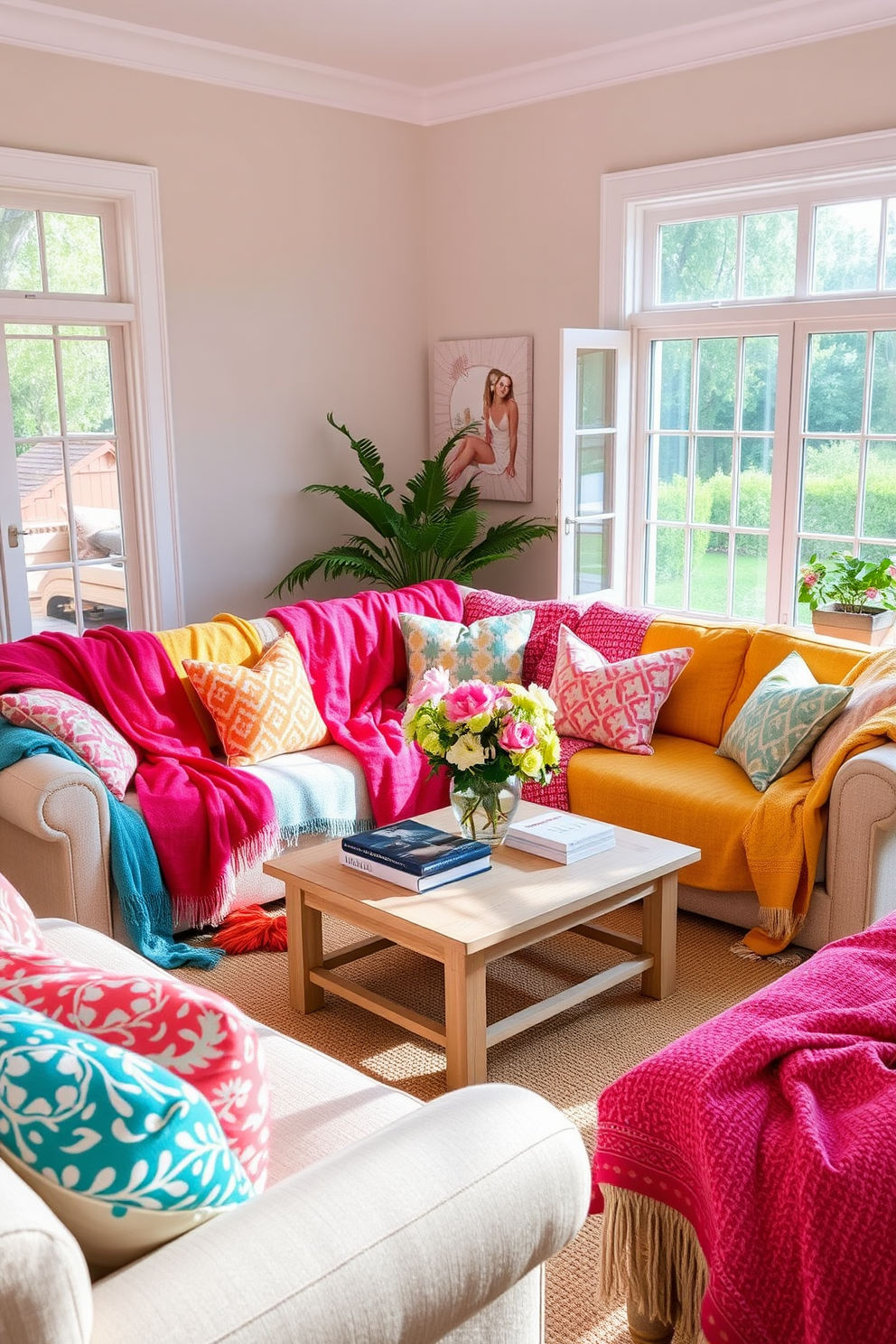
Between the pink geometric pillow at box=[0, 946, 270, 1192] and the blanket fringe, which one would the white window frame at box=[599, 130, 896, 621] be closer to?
the blanket fringe

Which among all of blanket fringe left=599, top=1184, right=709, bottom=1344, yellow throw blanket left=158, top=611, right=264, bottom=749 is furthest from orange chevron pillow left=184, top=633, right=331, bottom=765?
blanket fringe left=599, top=1184, right=709, bottom=1344

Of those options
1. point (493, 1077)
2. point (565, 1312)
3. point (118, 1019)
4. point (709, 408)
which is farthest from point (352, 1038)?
point (709, 408)

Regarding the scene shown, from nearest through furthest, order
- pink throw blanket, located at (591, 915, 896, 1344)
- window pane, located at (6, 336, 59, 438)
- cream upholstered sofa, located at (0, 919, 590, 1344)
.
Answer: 1. cream upholstered sofa, located at (0, 919, 590, 1344)
2. pink throw blanket, located at (591, 915, 896, 1344)
3. window pane, located at (6, 336, 59, 438)

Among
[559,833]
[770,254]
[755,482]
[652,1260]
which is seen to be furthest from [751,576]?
[652,1260]

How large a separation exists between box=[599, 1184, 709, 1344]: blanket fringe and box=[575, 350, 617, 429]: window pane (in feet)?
12.3

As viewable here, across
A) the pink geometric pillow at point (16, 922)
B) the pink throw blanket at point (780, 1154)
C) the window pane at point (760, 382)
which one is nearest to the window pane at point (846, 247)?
the window pane at point (760, 382)

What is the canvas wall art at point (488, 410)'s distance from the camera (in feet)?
18.5

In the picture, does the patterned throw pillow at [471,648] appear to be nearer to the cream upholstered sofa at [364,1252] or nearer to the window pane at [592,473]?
the window pane at [592,473]

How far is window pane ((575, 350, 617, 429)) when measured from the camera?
505 centimetres

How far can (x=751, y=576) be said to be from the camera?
5.08 meters

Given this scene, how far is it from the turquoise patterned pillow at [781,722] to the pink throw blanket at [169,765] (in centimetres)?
138

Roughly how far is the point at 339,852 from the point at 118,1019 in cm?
164

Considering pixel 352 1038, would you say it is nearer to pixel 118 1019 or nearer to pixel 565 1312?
pixel 565 1312

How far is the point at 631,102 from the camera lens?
16.4ft
